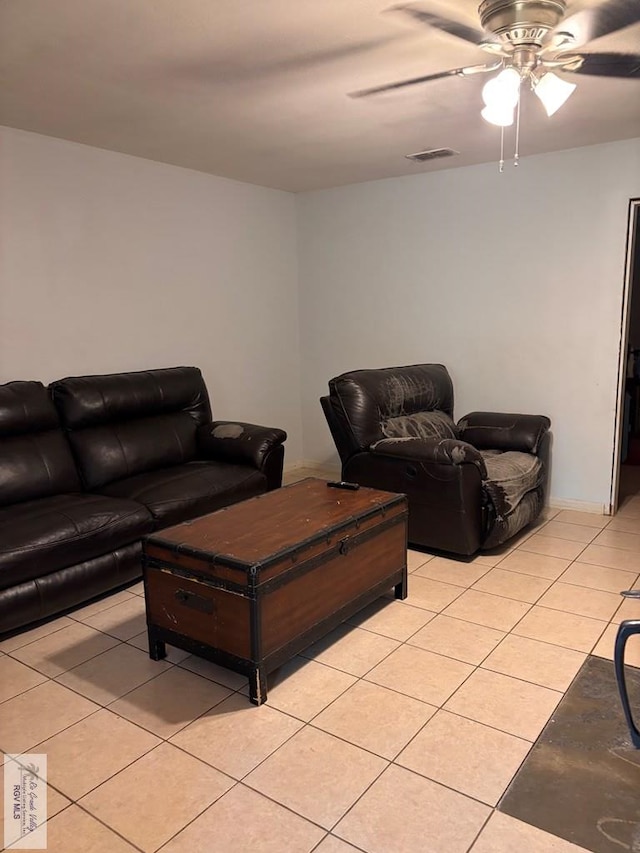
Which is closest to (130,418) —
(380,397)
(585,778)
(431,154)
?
(380,397)

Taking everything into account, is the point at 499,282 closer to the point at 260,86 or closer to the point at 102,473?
the point at 260,86

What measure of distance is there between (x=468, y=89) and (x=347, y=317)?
245cm

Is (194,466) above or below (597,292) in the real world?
below

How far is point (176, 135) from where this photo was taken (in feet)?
11.3

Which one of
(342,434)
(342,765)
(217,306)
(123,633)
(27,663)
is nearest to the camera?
(342,765)

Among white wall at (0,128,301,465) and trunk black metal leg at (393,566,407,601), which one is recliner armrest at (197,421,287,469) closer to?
white wall at (0,128,301,465)

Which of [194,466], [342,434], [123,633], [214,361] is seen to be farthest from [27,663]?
[214,361]

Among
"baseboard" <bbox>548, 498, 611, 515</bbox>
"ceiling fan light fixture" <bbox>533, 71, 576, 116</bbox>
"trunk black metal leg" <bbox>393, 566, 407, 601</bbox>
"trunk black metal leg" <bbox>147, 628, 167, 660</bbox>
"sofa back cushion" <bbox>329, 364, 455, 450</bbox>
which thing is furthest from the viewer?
"baseboard" <bbox>548, 498, 611, 515</bbox>

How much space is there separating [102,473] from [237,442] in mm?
827

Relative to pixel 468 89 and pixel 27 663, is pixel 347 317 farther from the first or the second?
pixel 27 663

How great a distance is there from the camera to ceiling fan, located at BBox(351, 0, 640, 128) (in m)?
1.99

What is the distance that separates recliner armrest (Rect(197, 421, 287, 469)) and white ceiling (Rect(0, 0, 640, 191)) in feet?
5.60

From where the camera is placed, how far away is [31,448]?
3191 millimetres

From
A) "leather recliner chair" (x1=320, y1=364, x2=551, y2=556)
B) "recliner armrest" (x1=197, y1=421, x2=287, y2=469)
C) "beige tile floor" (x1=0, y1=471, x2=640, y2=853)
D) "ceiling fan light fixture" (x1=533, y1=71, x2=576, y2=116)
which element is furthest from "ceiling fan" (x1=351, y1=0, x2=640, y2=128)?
"recliner armrest" (x1=197, y1=421, x2=287, y2=469)
